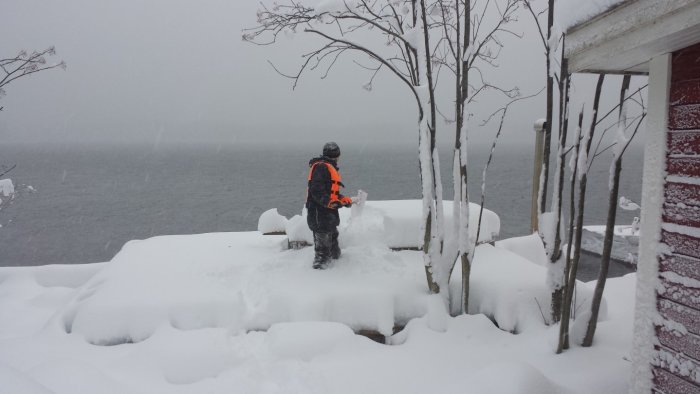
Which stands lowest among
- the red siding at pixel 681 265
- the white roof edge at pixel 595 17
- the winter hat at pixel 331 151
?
the red siding at pixel 681 265

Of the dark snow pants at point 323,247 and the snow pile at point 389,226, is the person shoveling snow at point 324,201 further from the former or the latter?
the snow pile at point 389,226

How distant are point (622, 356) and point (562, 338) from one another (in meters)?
0.49

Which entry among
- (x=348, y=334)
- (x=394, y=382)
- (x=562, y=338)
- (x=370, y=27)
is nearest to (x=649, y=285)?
(x=562, y=338)

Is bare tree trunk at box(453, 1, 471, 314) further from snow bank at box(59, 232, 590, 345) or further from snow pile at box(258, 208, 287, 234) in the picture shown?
snow pile at box(258, 208, 287, 234)

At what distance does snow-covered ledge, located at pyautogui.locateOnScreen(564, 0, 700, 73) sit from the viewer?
1.90m

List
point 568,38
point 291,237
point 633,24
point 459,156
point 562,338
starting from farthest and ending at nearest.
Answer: point 291,237 → point 459,156 → point 562,338 → point 568,38 → point 633,24

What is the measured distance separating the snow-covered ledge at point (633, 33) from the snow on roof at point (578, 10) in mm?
26

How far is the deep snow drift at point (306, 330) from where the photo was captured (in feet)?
11.4

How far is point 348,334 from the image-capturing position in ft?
13.7

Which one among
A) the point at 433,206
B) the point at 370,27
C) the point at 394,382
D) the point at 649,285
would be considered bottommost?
the point at 394,382

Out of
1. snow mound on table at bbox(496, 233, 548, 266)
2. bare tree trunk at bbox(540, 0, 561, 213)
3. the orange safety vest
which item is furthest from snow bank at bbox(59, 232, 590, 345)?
snow mound on table at bbox(496, 233, 548, 266)

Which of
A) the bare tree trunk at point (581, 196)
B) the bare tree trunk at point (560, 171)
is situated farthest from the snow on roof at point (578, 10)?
the bare tree trunk at point (581, 196)

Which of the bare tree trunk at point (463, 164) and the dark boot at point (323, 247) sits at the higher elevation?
the bare tree trunk at point (463, 164)

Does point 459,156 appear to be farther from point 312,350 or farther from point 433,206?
point 312,350
